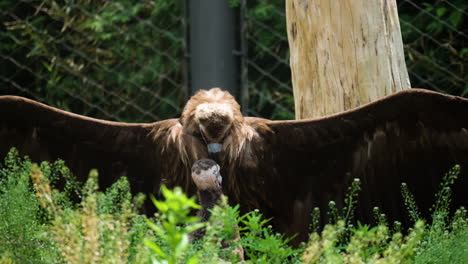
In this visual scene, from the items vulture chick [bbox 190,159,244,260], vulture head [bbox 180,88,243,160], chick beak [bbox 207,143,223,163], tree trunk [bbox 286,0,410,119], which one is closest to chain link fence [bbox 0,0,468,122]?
tree trunk [bbox 286,0,410,119]

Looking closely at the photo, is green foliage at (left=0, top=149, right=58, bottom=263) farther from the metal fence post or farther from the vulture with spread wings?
the metal fence post

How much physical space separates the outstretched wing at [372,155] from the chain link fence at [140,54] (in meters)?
0.83

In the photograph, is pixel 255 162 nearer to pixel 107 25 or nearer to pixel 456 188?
pixel 456 188

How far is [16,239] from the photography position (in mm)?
1537

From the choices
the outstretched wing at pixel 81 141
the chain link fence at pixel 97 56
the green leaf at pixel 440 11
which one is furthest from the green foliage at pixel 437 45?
the outstretched wing at pixel 81 141

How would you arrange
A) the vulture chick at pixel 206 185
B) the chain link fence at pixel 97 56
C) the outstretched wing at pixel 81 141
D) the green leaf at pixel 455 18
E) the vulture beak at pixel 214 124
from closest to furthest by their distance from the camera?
the vulture chick at pixel 206 185 → the vulture beak at pixel 214 124 → the outstretched wing at pixel 81 141 → the green leaf at pixel 455 18 → the chain link fence at pixel 97 56

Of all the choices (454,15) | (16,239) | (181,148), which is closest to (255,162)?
(181,148)

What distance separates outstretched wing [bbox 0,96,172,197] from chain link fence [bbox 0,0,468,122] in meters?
0.80

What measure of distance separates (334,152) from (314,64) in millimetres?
273

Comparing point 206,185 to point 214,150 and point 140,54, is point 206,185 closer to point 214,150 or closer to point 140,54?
point 214,150

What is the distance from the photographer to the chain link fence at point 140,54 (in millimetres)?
2961

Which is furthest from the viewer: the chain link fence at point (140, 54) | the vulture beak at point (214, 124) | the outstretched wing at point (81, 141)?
the chain link fence at point (140, 54)

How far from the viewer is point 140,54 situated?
10.8ft

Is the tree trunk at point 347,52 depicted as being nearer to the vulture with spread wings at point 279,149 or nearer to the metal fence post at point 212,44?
the vulture with spread wings at point 279,149
